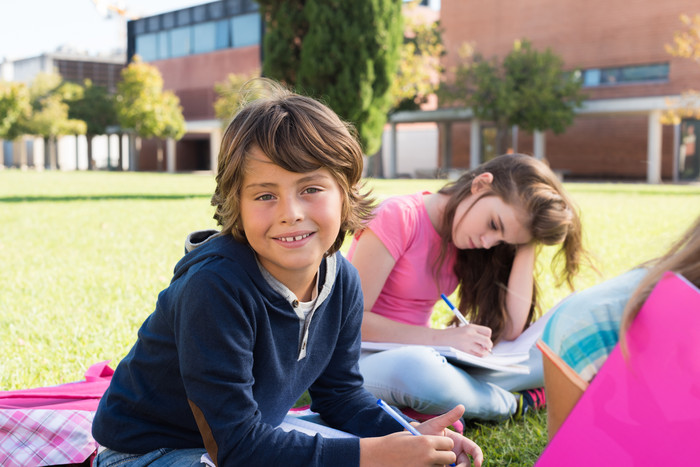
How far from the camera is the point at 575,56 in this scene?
3203 centimetres

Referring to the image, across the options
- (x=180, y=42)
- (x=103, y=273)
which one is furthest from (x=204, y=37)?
(x=103, y=273)

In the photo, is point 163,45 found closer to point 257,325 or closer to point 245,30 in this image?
point 245,30

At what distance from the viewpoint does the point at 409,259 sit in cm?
279

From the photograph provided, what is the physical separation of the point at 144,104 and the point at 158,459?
37.3 meters

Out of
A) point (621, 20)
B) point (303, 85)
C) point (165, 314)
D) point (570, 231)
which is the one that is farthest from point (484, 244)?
point (621, 20)

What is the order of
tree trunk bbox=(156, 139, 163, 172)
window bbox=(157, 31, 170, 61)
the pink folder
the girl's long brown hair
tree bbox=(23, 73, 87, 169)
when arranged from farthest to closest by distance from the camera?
tree trunk bbox=(156, 139, 163, 172)
window bbox=(157, 31, 170, 61)
tree bbox=(23, 73, 87, 169)
the girl's long brown hair
the pink folder

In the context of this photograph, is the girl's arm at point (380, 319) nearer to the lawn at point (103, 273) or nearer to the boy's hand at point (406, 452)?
the lawn at point (103, 273)

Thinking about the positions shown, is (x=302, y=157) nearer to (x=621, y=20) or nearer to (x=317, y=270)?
(x=317, y=270)

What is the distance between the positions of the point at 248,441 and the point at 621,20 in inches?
1307

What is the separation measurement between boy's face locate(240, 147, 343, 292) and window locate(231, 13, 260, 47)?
4064 cm

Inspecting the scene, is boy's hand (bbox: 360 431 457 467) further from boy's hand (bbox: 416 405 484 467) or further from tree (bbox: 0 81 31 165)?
tree (bbox: 0 81 31 165)

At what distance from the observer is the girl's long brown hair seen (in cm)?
268

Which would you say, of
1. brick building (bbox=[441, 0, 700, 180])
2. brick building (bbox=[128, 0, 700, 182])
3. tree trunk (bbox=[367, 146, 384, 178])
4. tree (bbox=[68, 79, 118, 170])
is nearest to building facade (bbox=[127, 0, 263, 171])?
brick building (bbox=[128, 0, 700, 182])

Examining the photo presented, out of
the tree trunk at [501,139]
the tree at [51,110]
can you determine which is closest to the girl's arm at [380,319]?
the tree trunk at [501,139]
